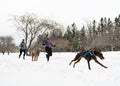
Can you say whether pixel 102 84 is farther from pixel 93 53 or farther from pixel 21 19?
pixel 21 19

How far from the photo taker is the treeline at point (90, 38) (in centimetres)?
6027

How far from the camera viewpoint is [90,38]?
68.1 meters

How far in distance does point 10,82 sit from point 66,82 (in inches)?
67.5

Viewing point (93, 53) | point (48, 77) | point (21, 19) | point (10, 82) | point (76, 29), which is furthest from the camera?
point (76, 29)

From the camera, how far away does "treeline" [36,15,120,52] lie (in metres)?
60.3

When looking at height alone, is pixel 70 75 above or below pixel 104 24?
below

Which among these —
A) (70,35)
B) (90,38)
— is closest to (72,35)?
(70,35)


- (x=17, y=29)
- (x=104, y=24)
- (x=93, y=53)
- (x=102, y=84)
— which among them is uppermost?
(x=104, y=24)

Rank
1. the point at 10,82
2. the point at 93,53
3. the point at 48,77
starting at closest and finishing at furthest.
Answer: the point at 10,82
the point at 48,77
the point at 93,53

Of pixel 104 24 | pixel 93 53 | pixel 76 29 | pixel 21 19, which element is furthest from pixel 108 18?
pixel 93 53

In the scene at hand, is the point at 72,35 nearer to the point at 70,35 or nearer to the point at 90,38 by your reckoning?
the point at 70,35

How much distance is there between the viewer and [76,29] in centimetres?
9606

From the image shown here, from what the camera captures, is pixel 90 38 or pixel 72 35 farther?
pixel 72 35

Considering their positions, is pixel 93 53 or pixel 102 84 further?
pixel 93 53
